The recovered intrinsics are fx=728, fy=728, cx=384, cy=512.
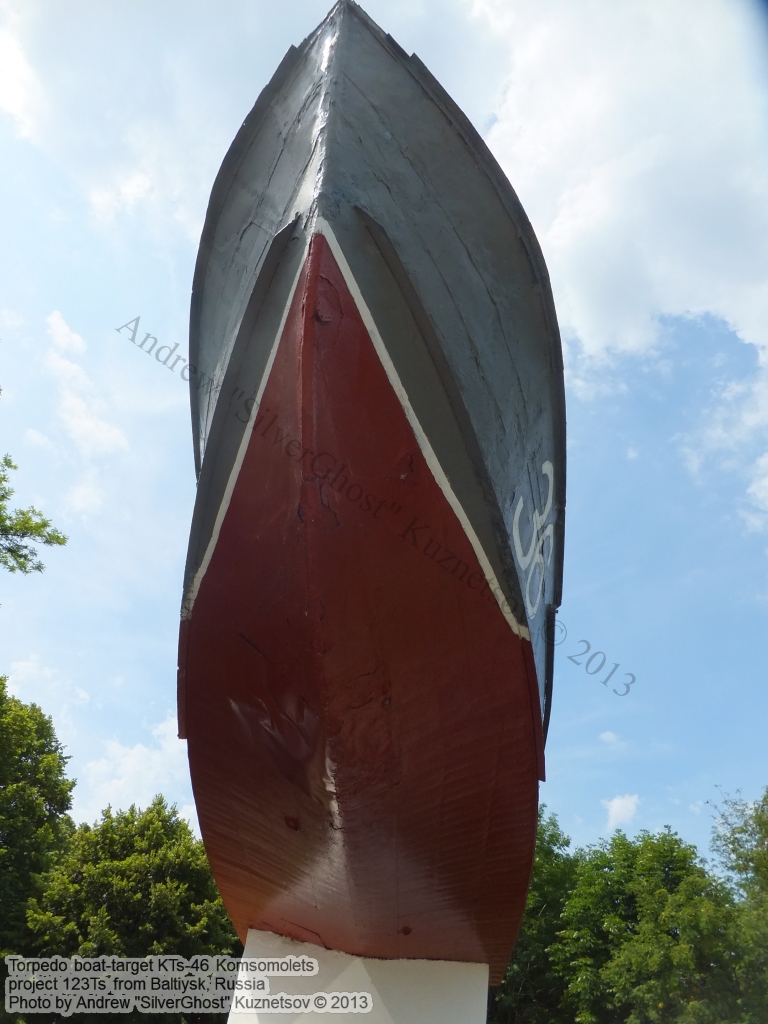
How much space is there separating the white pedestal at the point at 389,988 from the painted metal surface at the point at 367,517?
0.37ft

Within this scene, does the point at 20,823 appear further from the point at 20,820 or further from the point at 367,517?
the point at 367,517

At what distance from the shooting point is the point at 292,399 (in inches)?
113

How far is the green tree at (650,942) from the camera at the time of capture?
11992 millimetres

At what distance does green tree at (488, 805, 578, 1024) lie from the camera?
14852 millimetres

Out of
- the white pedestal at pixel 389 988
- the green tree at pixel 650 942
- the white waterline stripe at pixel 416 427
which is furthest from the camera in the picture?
the green tree at pixel 650 942

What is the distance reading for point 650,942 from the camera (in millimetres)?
12750

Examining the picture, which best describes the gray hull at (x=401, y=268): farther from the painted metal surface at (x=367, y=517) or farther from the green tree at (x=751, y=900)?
the green tree at (x=751, y=900)

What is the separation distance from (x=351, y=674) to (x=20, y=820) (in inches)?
487

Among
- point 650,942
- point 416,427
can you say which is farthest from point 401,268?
point 650,942

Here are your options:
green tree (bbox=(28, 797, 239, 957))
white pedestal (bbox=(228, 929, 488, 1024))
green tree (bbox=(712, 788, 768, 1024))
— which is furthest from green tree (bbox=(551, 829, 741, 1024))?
white pedestal (bbox=(228, 929, 488, 1024))

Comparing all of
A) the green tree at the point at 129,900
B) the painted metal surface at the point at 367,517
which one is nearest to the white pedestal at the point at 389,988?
the painted metal surface at the point at 367,517

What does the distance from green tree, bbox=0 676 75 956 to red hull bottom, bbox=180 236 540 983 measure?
1024cm

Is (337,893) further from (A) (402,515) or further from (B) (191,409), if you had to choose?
(B) (191,409)

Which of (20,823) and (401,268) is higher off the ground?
(401,268)
